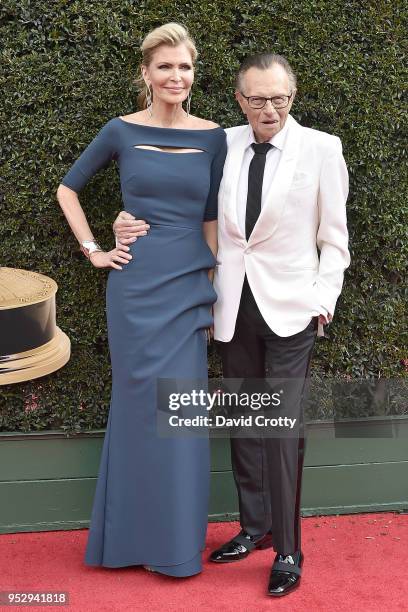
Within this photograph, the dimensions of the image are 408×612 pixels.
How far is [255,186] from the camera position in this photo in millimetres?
3324

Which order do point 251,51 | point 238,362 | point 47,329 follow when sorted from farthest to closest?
point 251,51 → point 238,362 → point 47,329

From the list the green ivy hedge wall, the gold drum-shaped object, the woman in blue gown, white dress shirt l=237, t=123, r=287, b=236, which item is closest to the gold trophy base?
the gold drum-shaped object

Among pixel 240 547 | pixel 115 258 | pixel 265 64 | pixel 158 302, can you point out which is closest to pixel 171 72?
pixel 265 64


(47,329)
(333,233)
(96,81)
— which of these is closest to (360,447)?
(333,233)

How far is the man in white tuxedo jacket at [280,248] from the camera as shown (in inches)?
129

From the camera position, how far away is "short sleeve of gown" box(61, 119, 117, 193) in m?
3.42

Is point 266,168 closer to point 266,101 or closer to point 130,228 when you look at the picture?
point 266,101

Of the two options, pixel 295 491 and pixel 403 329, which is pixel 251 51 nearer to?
pixel 403 329

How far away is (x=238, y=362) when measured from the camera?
3537 mm

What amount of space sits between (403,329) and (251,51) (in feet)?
5.03

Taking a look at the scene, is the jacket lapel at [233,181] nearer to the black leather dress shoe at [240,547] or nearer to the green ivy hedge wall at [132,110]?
the green ivy hedge wall at [132,110]

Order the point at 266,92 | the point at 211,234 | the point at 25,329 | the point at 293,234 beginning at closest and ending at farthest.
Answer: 1. the point at 25,329
2. the point at 266,92
3. the point at 293,234
4. the point at 211,234

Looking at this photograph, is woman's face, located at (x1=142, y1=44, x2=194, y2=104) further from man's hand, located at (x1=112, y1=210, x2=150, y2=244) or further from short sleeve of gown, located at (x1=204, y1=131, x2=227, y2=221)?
man's hand, located at (x1=112, y1=210, x2=150, y2=244)

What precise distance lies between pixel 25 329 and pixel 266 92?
1753 millimetres
